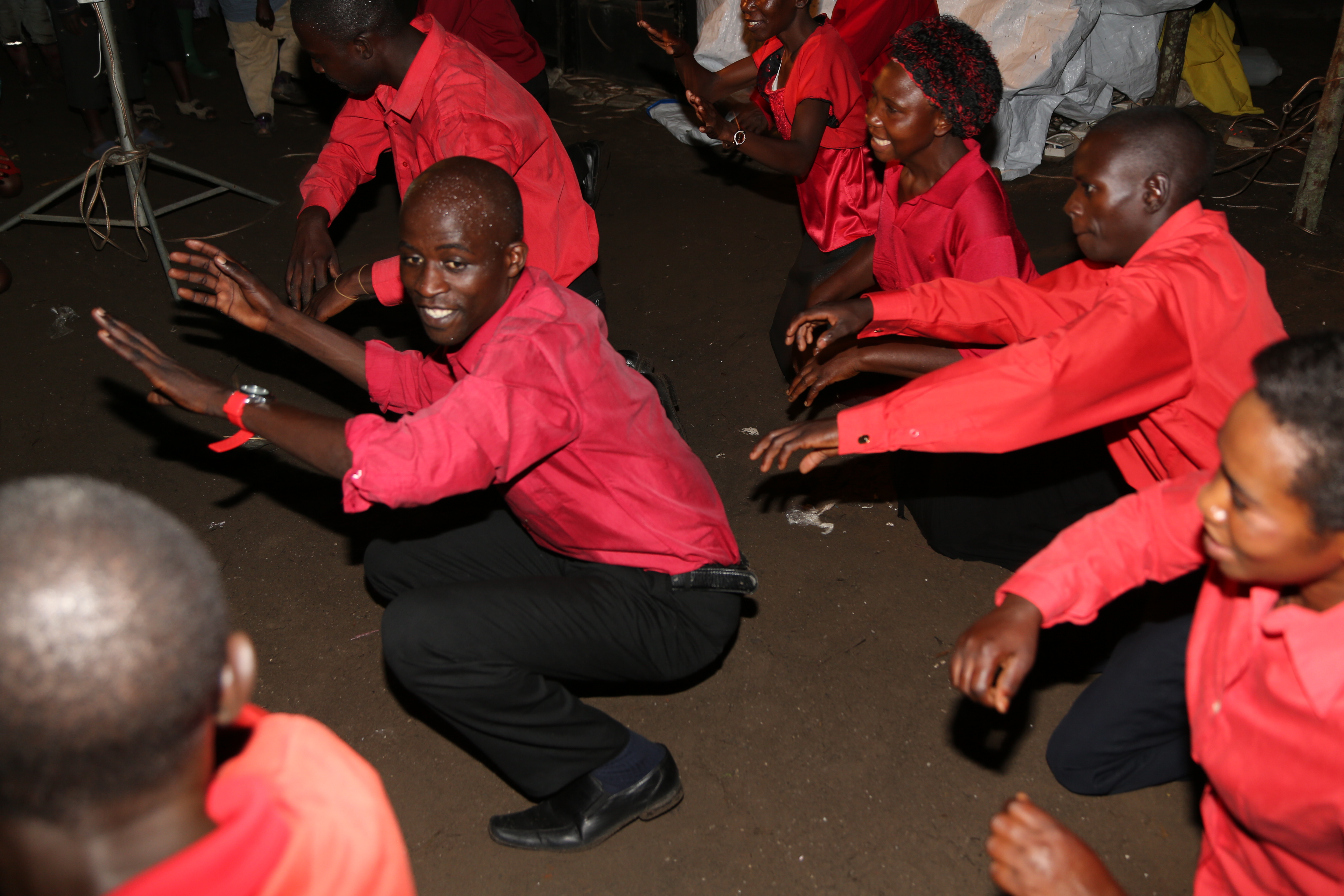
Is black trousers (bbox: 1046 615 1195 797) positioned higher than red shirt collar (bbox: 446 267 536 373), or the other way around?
red shirt collar (bbox: 446 267 536 373)

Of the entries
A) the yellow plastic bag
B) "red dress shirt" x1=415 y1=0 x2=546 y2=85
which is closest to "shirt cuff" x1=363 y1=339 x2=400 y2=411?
"red dress shirt" x1=415 y1=0 x2=546 y2=85

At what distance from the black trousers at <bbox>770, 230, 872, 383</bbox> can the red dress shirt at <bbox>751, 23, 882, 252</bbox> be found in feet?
0.11

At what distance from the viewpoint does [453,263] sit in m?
2.19

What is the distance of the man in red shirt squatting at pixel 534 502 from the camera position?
1973 mm

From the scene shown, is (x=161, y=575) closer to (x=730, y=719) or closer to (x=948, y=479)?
(x=730, y=719)

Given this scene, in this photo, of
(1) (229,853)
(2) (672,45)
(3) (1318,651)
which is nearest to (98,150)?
(2) (672,45)

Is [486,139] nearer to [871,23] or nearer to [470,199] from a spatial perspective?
[470,199]

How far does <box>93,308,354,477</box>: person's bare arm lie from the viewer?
6.28 ft

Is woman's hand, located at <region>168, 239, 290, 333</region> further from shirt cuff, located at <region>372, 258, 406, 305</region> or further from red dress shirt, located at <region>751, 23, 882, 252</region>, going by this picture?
red dress shirt, located at <region>751, 23, 882, 252</region>

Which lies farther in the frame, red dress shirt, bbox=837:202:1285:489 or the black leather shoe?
the black leather shoe

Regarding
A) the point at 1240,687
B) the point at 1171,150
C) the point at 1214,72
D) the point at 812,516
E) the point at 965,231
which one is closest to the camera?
the point at 1240,687

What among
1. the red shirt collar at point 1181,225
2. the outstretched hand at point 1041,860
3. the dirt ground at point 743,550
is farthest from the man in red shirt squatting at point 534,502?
the red shirt collar at point 1181,225

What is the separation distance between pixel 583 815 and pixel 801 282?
2.35 meters

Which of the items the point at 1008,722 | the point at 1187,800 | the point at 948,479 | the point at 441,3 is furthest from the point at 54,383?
the point at 1187,800
